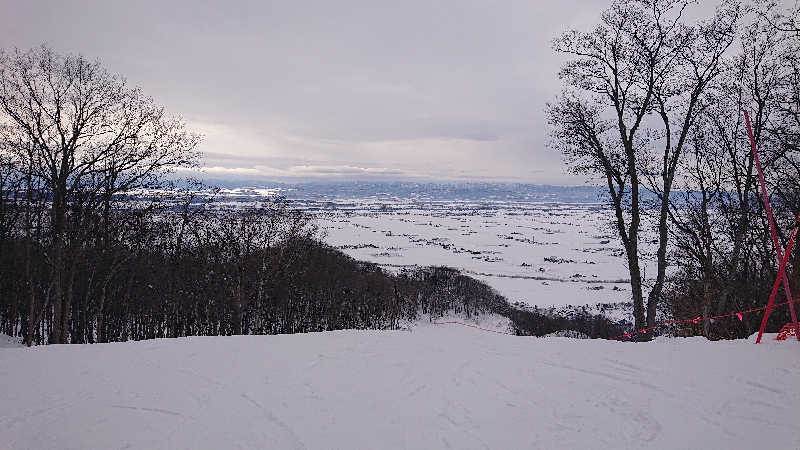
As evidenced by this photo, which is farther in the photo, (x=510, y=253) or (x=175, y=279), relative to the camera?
(x=510, y=253)

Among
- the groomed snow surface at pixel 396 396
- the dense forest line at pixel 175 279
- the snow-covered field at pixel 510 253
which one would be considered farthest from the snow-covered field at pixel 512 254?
the groomed snow surface at pixel 396 396


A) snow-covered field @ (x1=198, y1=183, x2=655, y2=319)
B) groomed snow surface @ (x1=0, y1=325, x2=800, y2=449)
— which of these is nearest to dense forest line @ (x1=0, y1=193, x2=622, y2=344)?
snow-covered field @ (x1=198, y1=183, x2=655, y2=319)

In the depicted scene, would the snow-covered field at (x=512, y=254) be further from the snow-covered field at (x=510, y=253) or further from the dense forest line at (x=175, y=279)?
the dense forest line at (x=175, y=279)

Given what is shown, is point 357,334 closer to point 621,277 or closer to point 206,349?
point 206,349

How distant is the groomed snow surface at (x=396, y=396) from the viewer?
13.1 ft

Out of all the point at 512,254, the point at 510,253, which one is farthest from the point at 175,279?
the point at 510,253

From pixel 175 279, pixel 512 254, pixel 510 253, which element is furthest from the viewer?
pixel 510 253

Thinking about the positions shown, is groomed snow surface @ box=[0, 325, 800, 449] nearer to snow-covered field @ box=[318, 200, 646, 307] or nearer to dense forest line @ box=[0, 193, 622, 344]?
dense forest line @ box=[0, 193, 622, 344]

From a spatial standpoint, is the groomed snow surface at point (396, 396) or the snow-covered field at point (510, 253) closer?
the groomed snow surface at point (396, 396)

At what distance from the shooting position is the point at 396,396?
507 cm

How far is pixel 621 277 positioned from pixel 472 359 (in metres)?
95.3

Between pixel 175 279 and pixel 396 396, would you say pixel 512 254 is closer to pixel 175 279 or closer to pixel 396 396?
pixel 175 279

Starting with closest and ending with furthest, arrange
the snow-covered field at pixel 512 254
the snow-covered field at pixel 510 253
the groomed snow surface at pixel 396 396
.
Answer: the groomed snow surface at pixel 396 396 < the snow-covered field at pixel 510 253 < the snow-covered field at pixel 512 254

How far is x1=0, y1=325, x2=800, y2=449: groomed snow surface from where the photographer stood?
3.99m
